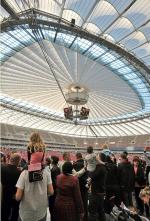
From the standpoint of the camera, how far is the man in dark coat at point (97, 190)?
847 centimetres

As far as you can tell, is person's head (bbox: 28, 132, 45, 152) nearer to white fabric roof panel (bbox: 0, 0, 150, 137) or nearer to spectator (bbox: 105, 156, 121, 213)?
spectator (bbox: 105, 156, 121, 213)

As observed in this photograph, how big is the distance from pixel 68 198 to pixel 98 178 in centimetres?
218

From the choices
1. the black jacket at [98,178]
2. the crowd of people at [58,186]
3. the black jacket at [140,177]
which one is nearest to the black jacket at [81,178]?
the crowd of people at [58,186]

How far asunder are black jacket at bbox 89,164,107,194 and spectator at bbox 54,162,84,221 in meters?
2.01

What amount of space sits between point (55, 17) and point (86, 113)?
1973cm

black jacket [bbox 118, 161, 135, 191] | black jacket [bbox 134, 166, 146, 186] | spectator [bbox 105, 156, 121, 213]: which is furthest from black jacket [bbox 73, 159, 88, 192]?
black jacket [bbox 134, 166, 146, 186]

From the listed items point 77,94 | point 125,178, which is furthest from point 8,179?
point 77,94

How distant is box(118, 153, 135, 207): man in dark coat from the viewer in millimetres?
10228

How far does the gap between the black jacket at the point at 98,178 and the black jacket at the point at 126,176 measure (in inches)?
67.3

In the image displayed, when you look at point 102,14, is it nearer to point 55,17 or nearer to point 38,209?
point 55,17

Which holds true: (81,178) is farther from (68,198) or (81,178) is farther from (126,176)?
(68,198)

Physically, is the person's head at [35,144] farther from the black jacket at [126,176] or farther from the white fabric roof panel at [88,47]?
the white fabric roof panel at [88,47]

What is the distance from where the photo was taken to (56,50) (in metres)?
39.6

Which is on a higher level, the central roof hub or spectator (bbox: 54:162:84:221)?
the central roof hub
